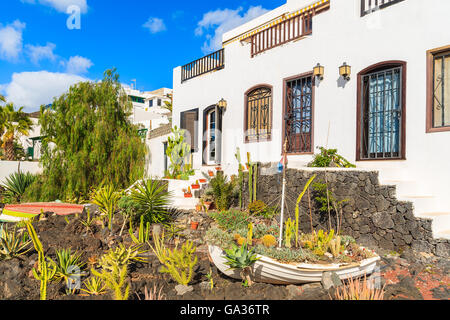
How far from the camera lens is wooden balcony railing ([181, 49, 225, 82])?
12.1 metres

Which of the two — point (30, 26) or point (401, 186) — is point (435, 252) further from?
point (30, 26)

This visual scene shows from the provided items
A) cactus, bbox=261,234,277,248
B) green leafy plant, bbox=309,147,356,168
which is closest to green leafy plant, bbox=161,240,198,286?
cactus, bbox=261,234,277,248

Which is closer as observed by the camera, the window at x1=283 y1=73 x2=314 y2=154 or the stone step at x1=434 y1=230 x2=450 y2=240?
the stone step at x1=434 y1=230 x2=450 y2=240

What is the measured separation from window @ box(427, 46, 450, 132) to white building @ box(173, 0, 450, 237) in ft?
0.06

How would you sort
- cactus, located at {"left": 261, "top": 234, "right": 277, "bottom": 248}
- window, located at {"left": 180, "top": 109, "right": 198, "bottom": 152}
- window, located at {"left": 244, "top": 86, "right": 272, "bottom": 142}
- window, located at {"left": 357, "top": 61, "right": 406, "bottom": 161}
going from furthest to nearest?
1. window, located at {"left": 180, "top": 109, "right": 198, "bottom": 152}
2. window, located at {"left": 244, "top": 86, "right": 272, "bottom": 142}
3. window, located at {"left": 357, "top": 61, "right": 406, "bottom": 161}
4. cactus, located at {"left": 261, "top": 234, "right": 277, "bottom": 248}

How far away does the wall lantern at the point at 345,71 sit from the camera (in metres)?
7.77

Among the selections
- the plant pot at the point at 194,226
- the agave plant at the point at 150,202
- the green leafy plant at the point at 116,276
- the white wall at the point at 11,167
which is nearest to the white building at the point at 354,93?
the plant pot at the point at 194,226

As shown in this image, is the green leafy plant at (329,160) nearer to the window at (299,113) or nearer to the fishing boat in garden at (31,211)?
the window at (299,113)

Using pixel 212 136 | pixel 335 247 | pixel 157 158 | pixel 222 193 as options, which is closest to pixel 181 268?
pixel 335 247

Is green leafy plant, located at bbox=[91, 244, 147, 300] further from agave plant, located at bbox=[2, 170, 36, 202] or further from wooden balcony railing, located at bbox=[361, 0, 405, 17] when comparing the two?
agave plant, located at bbox=[2, 170, 36, 202]

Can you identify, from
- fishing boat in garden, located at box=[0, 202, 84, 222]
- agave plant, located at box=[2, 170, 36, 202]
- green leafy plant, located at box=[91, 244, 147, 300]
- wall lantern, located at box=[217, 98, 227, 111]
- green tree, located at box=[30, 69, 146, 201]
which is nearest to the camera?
green leafy plant, located at box=[91, 244, 147, 300]

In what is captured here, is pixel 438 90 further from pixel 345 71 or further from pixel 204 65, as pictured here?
pixel 204 65

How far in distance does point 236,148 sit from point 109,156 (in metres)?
5.36
